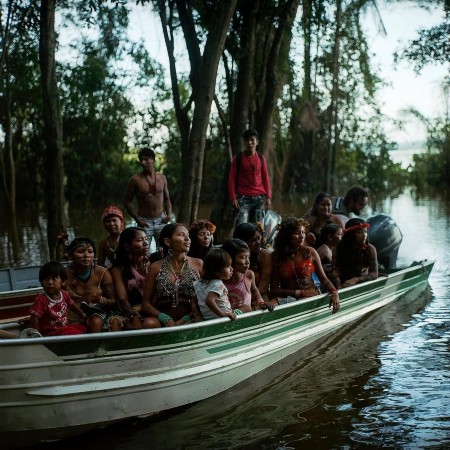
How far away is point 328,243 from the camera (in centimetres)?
902

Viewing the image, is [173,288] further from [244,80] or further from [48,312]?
[244,80]

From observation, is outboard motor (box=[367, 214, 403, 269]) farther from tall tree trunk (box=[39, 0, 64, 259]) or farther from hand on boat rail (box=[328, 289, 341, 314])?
tall tree trunk (box=[39, 0, 64, 259])

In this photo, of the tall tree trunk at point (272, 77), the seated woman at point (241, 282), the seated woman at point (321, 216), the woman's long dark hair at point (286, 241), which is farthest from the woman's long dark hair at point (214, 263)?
the tall tree trunk at point (272, 77)

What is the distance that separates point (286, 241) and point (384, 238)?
11.6ft

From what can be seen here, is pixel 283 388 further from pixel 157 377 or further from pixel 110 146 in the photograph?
pixel 110 146

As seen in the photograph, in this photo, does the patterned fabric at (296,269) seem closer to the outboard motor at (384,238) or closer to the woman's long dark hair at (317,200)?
the woman's long dark hair at (317,200)

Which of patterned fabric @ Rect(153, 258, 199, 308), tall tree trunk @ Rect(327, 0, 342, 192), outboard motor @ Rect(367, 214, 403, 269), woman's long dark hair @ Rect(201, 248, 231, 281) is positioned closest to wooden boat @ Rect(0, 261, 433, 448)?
woman's long dark hair @ Rect(201, 248, 231, 281)

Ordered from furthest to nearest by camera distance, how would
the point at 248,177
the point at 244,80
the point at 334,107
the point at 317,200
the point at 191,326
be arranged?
the point at 334,107
the point at 244,80
the point at 248,177
the point at 317,200
the point at 191,326

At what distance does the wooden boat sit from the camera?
17.1 ft

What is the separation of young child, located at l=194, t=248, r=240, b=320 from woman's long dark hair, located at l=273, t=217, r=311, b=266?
4.41 feet

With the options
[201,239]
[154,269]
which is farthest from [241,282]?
[201,239]

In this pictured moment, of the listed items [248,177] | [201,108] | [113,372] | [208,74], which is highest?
[208,74]

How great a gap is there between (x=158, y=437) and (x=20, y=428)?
3.13 ft

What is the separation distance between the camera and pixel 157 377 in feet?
18.9
